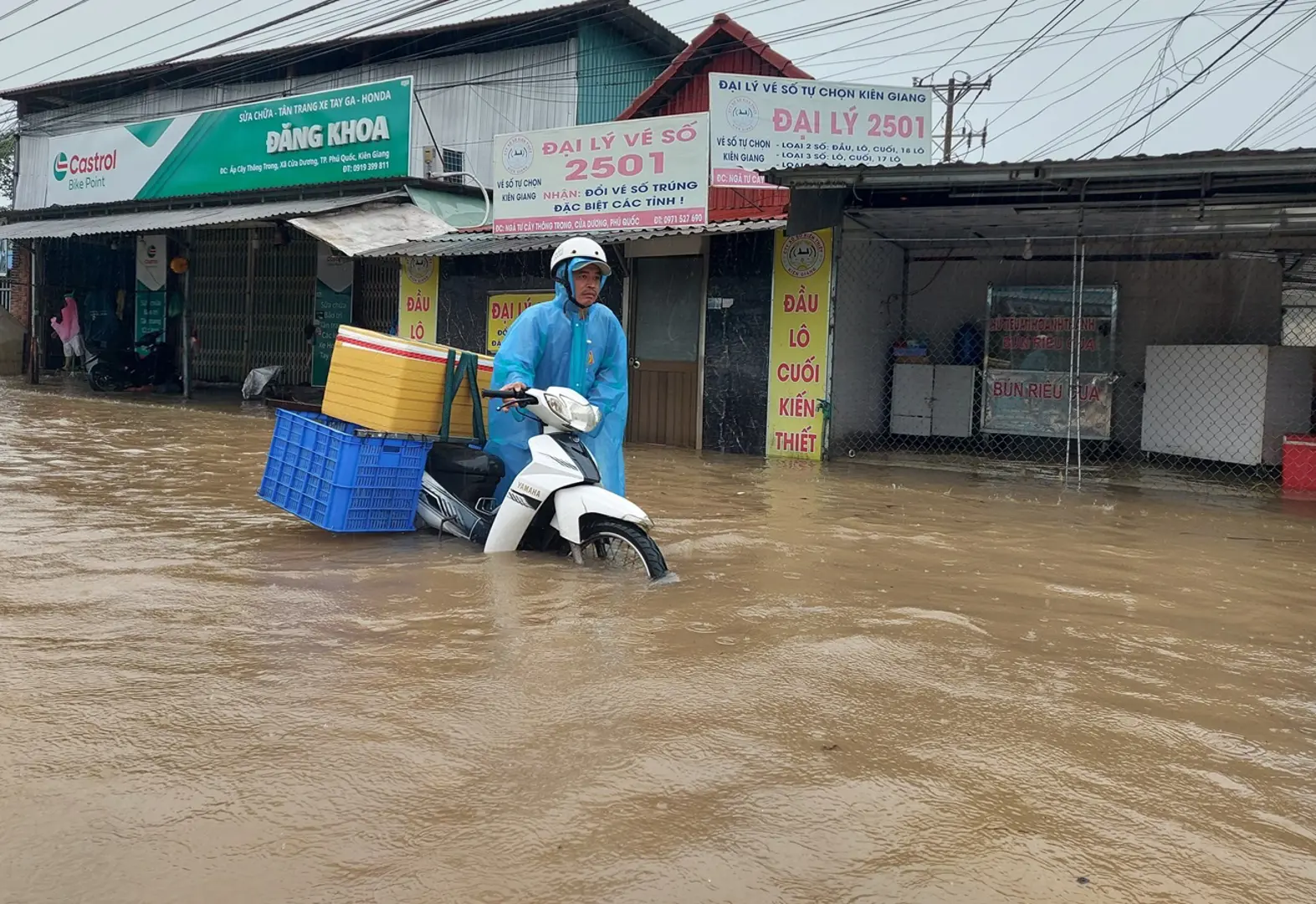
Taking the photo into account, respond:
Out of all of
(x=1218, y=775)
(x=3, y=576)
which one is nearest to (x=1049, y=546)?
(x=1218, y=775)

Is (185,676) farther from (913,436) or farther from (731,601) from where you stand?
(913,436)

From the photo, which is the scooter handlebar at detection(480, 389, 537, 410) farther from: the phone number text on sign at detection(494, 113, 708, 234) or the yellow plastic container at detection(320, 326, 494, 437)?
the phone number text on sign at detection(494, 113, 708, 234)

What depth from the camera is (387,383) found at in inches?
203

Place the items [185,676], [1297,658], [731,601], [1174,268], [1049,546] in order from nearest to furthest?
1. [185,676]
2. [1297,658]
3. [731,601]
4. [1049,546]
5. [1174,268]

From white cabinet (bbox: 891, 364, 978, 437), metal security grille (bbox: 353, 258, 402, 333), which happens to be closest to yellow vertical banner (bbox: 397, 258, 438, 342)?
metal security grille (bbox: 353, 258, 402, 333)

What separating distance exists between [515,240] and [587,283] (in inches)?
316

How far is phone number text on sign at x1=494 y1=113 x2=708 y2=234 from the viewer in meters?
11.2

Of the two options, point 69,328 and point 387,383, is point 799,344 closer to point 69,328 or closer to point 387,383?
point 387,383

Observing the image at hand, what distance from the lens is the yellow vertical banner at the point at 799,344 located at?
10836mm

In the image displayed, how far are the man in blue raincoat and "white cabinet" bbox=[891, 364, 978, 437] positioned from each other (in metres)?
7.57

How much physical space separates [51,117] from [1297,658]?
25733mm

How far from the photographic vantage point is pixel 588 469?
4.84 m

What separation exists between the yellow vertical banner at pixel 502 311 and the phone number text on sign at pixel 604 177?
0.80 metres

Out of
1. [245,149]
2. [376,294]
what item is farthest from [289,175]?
[376,294]
